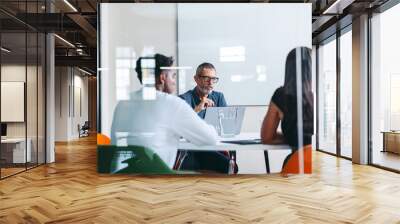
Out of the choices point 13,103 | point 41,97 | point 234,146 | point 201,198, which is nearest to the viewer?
point 201,198

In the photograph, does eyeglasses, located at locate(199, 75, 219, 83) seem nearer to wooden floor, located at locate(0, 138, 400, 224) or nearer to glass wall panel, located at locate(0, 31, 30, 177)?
wooden floor, located at locate(0, 138, 400, 224)

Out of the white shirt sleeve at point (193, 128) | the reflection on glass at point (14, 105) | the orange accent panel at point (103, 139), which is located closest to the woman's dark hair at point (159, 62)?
the white shirt sleeve at point (193, 128)

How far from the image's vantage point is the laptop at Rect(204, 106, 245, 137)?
21.0 ft

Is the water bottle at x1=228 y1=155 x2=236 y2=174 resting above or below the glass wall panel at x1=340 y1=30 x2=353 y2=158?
below

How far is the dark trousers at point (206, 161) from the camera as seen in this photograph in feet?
21.1

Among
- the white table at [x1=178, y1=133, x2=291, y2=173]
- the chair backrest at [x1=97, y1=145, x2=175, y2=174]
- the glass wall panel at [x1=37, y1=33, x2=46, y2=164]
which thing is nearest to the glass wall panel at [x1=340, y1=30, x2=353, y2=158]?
the white table at [x1=178, y1=133, x2=291, y2=173]

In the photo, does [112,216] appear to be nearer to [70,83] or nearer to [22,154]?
[22,154]

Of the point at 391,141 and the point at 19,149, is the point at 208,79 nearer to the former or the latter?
the point at 19,149

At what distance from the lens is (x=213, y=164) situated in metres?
6.50

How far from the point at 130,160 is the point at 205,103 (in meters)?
1.63

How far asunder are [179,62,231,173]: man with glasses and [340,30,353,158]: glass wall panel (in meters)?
3.80

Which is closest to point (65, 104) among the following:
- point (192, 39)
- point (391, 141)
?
point (192, 39)

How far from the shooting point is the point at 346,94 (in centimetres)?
912

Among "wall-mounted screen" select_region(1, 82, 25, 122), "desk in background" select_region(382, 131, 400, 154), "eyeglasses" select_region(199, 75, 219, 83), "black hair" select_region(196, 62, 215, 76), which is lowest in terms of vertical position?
"desk in background" select_region(382, 131, 400, 154)
